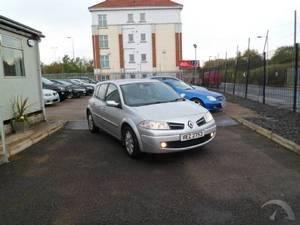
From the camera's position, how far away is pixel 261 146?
630 cm

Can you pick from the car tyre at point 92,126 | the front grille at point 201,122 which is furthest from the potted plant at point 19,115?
the front grille at point 201,122

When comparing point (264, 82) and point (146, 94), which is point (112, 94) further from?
point (264, 82)

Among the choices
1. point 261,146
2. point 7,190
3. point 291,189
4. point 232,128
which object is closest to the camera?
point 291,189

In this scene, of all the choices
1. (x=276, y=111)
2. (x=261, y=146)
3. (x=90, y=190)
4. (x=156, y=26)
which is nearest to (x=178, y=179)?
(x=90, y=190)

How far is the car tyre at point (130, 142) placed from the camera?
5.53 metres

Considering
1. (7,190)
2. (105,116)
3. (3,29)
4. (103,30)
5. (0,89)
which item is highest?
(103,30)

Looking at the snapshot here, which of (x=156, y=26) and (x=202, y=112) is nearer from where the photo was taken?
(x=202, y=112)

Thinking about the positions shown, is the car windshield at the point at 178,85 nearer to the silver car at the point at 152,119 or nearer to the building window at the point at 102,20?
the silver car at the point at 152,119

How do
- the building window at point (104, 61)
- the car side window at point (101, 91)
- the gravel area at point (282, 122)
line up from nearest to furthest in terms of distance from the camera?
the gravel area at point (282, 122), the car side window at point (101, 91), the building window at point (104, 61)

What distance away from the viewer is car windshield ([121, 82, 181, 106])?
626 cm

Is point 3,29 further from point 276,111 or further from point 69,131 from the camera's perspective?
point 276,111

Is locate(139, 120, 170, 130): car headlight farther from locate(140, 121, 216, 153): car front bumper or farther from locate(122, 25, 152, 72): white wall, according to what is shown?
locate(122, 25, 152, 72): white wall

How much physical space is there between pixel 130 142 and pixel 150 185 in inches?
59.2

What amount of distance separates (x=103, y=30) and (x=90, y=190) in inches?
1854
